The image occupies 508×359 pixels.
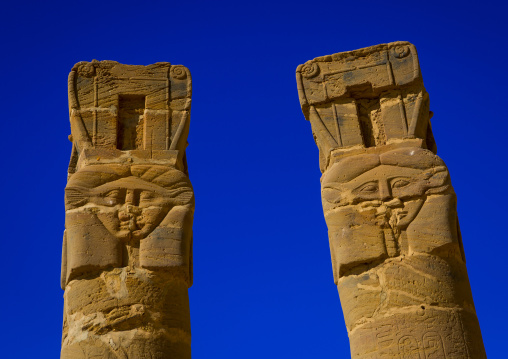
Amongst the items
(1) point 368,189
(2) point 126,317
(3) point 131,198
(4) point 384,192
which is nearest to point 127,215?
(3) point 131,198

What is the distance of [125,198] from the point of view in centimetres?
848

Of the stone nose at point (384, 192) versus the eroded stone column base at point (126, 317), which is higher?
the stone nose at point (384, 192)

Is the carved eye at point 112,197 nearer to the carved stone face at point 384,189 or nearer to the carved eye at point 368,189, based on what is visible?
the carved stone face at point 384,189

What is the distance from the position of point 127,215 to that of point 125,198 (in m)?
0.24

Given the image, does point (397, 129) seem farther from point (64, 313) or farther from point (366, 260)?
point (64, 313)

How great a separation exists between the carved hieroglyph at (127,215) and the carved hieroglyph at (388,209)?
1.66 meters

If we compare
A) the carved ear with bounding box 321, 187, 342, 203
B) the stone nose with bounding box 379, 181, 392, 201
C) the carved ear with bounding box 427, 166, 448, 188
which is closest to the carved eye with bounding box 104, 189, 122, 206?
the carved ear with bounding box 321, 187, 342, 203

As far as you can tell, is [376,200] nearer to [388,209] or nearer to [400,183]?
[388,209]

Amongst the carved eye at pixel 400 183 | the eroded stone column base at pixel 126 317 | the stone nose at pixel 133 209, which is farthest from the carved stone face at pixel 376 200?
the stone nose at pixel 133 209

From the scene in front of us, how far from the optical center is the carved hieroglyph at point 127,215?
777 centimetres

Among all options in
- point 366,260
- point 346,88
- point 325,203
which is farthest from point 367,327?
point 346,88

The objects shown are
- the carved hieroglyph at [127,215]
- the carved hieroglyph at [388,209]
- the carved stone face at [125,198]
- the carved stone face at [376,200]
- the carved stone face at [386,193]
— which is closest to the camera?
the carved hieroglyph at [388,209]

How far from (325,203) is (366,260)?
2.85ft

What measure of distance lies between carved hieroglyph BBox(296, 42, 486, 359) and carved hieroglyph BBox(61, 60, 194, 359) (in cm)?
166
